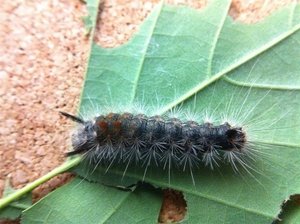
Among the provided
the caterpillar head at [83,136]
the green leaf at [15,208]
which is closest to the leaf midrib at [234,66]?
the caterpillar head at [83,136]

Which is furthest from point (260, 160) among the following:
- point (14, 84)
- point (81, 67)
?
point (14, 84)

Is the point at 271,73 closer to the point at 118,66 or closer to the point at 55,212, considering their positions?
the point at 118,66

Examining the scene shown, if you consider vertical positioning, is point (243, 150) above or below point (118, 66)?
below

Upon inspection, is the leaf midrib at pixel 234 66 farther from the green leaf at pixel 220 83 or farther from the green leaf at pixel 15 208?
the green leaf at pixel 15 208

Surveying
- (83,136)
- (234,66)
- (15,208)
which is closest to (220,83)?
(234,66)

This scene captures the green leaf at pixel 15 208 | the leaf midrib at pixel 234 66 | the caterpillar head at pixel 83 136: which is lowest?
the green leaf at pixel 15 208

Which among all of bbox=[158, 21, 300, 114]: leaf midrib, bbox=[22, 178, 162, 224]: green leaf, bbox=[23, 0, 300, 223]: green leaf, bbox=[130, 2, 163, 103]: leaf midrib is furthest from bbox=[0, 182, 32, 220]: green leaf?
bbox=[158, 21, 300, 114]: leaf midrib

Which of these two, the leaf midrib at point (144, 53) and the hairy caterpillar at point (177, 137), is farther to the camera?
the leaf midrib at point (144, 53)
